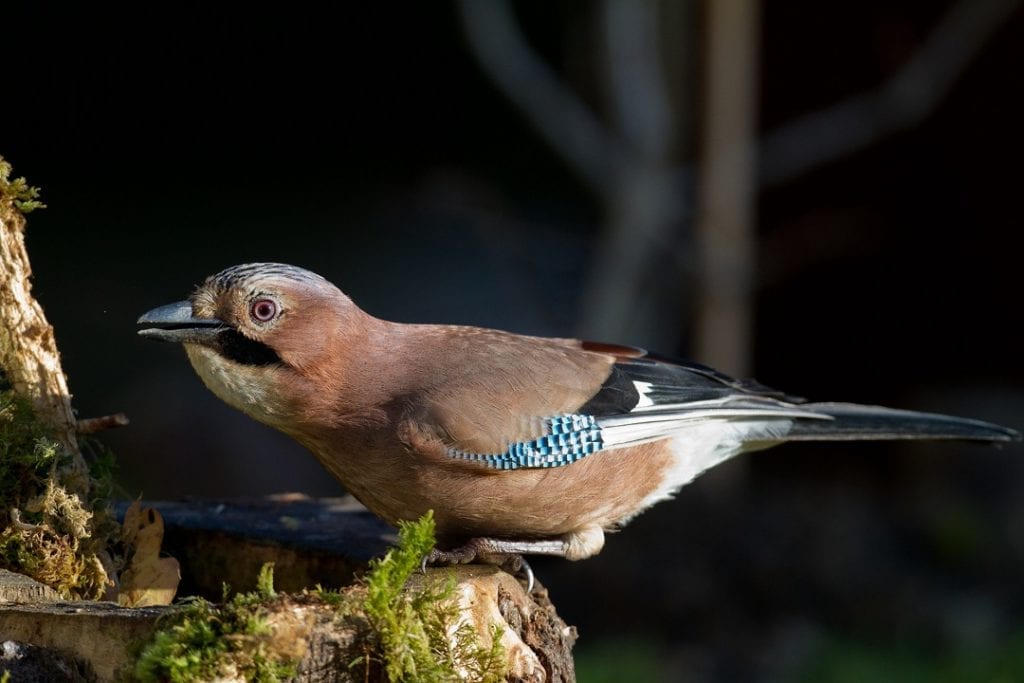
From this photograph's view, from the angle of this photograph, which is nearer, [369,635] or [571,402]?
[369,635]

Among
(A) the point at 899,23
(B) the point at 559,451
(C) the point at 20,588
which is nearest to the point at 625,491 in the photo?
(B) the point at 559,451

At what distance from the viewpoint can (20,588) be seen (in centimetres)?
291

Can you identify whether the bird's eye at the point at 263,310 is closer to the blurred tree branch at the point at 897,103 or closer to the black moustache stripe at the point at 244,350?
the black moustache stripe at the point at 244,350

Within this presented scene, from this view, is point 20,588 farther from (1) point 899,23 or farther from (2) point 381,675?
(1) point 899,23

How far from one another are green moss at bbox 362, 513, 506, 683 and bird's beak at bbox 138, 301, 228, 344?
1048 mm

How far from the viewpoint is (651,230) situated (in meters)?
8.77

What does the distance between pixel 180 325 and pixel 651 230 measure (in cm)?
570

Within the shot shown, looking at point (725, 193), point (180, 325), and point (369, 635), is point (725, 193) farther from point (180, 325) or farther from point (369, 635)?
point (369, 635)

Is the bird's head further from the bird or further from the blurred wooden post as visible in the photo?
the blurred wooden post

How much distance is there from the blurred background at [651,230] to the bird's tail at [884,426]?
2.36 m

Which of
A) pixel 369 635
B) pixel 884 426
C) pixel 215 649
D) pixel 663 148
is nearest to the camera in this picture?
pixel 215 649

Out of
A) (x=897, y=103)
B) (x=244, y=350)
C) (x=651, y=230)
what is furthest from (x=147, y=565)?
(x=897, y=103)

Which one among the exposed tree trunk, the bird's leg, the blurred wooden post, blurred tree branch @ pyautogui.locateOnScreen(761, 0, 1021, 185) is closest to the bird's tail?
the bird's leg

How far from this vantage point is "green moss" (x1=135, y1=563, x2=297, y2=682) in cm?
242
